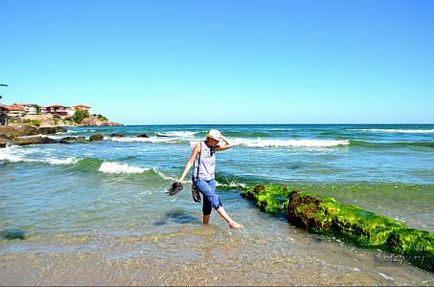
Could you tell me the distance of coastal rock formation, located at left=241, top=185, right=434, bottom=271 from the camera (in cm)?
571

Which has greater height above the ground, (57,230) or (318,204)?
(318,204)

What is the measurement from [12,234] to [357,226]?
6.17m

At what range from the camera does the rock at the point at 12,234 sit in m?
6.66

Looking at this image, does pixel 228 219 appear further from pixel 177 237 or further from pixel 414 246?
pixel 414 246

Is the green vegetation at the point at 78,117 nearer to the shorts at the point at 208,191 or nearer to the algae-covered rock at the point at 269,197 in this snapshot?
the algae-covered rock at the point at 269,197

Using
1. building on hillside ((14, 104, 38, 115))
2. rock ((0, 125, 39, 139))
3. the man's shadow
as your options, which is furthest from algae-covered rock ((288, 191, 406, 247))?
building on hillside ((14, 104, 38, 115))

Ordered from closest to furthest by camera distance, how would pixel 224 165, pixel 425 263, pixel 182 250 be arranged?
pixel 425 263 → pixel 182 250 → pixel 224 165

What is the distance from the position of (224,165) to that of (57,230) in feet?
35.5

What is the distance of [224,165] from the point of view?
1734 centimetres

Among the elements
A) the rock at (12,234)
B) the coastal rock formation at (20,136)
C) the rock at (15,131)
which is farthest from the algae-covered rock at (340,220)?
the rock at (15,131)

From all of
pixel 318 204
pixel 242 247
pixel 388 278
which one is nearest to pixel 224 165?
pixel 318 204

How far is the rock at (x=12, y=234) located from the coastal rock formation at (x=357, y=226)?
493cm

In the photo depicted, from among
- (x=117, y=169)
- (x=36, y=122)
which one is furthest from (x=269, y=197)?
(x=36, y=122)

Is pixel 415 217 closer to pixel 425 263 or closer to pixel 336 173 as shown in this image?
pixel 425 263
